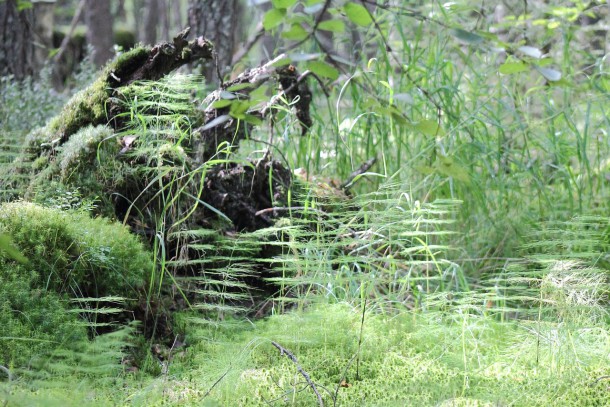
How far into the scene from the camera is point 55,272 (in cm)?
296

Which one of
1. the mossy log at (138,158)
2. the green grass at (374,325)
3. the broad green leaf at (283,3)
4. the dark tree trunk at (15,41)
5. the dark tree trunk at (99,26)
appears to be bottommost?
the green grass at (374,325)

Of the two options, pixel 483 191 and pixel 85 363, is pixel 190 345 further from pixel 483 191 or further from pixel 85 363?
pixel 483 191

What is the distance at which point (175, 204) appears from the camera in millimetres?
3607

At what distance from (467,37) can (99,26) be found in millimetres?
11374

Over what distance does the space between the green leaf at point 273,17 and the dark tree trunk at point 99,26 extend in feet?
35.7

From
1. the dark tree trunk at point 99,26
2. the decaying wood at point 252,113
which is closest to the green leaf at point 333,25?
the decaying wood at point 252,113

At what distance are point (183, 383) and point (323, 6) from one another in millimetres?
1685

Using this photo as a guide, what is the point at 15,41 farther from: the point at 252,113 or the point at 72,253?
the point at 72,253

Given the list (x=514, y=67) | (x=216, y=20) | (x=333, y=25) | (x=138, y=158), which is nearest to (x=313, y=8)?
(x=333, y=25)

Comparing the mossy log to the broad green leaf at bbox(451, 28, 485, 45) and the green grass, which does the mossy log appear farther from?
the broad green leaf at bbox(451, 28, 485, 45)

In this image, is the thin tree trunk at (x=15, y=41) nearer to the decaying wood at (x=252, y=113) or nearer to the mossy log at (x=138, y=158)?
the mossy log at (x=138, y=158)

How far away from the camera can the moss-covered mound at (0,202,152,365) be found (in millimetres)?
2717

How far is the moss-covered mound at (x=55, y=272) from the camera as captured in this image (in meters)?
2.72

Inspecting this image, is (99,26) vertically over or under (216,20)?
over
